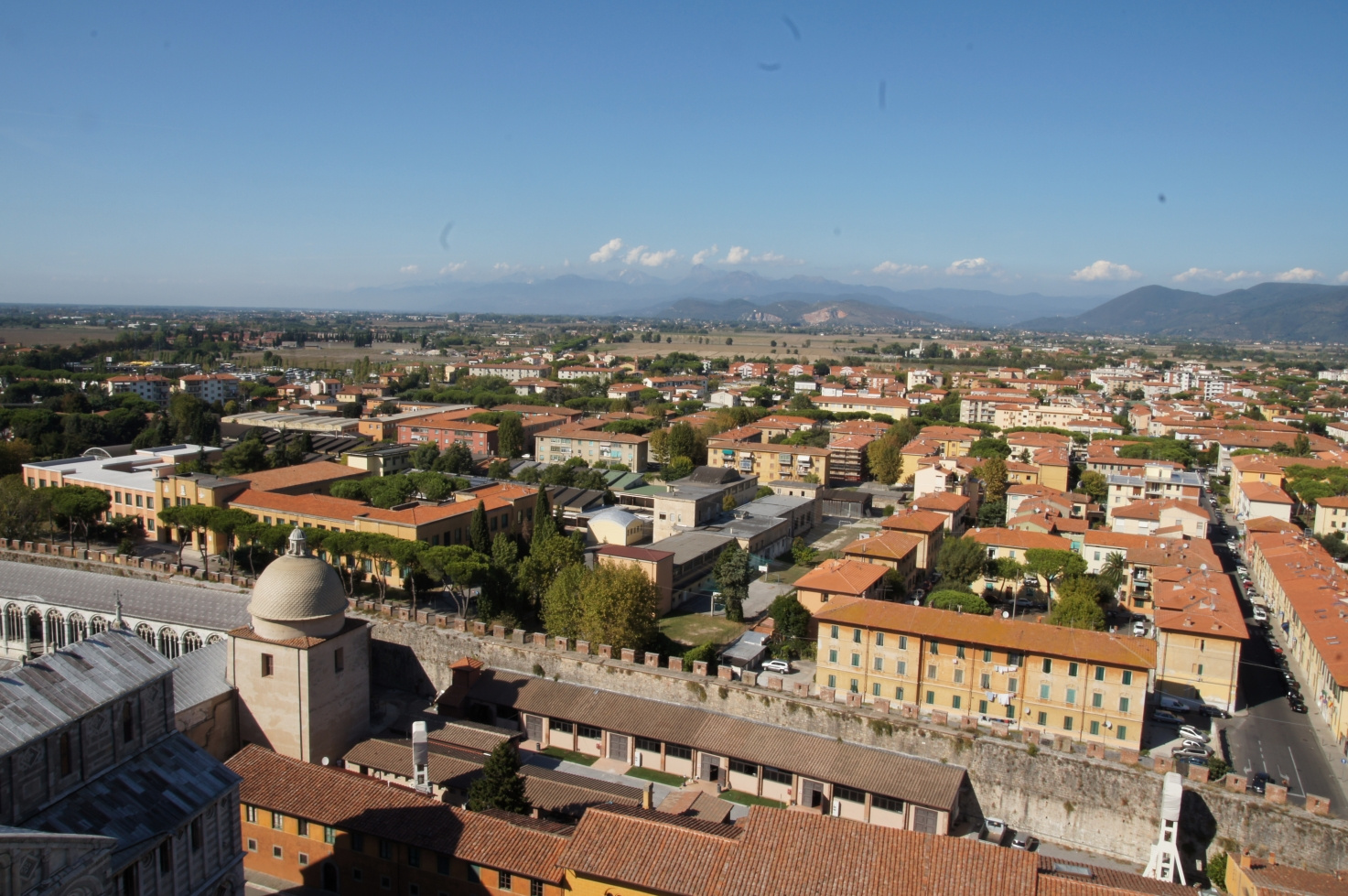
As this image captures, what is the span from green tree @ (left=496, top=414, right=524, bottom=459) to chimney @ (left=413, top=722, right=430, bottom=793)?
132 feet

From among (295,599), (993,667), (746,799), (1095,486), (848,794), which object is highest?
(295,599)

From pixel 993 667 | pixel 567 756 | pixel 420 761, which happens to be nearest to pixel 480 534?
pixel 567 756

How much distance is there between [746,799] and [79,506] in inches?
1025

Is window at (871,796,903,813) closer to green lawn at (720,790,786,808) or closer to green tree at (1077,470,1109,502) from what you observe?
green lawn at (720,790,786,808)

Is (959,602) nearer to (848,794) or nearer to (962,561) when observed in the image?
(962,561)

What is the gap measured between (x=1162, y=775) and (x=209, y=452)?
43.9 metres

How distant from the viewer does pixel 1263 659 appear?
89.2 ft

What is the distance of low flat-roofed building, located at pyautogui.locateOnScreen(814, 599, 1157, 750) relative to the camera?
19.6m

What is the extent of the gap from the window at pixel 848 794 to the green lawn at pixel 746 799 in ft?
3.28

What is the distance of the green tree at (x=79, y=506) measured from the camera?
102 feet

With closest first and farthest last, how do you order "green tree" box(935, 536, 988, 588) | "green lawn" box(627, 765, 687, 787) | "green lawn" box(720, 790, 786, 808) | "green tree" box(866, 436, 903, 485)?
"green lawn" box(720, 790, 786, 808) → "green lawn" box(627, 765, 687, 787) → "green tree" box(935, 536, 988, 588) → "green tree" box(866, 436, 903, 485)

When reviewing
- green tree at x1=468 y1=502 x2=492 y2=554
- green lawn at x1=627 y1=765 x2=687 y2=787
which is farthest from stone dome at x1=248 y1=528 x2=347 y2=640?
green tree at x1=468 y1=502 x2=492 y2=554

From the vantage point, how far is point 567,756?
18.8 meters

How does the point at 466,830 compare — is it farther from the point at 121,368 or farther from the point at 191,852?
the point at 121,368
